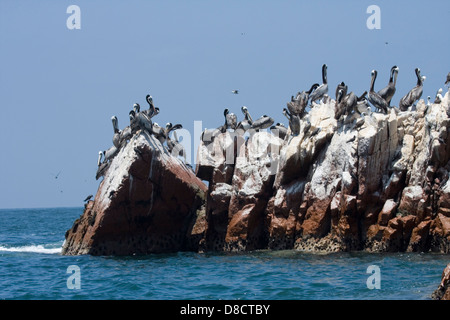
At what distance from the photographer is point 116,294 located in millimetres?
17984

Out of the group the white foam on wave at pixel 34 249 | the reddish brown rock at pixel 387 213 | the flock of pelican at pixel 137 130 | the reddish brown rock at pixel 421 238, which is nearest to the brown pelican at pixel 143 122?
the flock of pelican at pixel 137 130

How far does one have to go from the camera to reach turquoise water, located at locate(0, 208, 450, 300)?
17141mm

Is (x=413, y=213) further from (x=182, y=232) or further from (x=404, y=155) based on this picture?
(x=182, y=232)

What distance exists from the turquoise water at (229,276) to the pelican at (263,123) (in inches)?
199

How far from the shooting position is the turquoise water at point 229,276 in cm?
1714

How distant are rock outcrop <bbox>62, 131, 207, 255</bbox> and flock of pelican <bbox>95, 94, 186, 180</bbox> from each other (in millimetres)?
538

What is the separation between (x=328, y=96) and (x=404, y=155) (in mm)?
4492

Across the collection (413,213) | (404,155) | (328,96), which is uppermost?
(328,96)

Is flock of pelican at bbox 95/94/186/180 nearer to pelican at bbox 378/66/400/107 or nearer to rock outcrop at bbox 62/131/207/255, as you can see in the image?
rock outcrop at bbox 62/131/207/255

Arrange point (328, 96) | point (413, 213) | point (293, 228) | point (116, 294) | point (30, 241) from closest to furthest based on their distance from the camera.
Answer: point (116, 294)
point (413, 213)
point (293, 228)
point (328, 96)
point (30, 241)

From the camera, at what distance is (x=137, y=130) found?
26.1 m

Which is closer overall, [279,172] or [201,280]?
[201,280]

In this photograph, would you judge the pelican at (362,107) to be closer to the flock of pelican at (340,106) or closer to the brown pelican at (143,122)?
the flock of pelican at (340,106)
